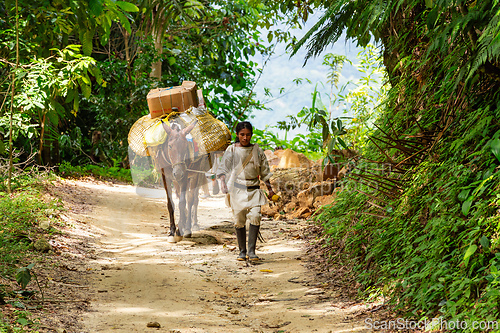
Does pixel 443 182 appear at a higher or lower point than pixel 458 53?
lower

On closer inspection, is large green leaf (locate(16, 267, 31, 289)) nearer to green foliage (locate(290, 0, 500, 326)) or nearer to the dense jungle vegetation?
the dense jungle vegetation


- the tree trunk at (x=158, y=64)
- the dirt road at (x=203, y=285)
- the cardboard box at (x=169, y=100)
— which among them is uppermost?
the tree trunk at (x=158, y=64)

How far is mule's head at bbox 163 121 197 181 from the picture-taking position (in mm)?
7207

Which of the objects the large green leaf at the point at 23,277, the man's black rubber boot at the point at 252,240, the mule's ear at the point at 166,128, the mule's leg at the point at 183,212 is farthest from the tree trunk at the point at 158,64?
the large green leaf at the point at 23,277

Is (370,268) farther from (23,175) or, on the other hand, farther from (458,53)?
(23,175)

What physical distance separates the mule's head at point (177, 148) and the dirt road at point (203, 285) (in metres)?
1.16

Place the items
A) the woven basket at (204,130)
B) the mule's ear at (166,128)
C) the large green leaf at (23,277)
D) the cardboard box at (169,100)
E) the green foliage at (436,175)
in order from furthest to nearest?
the cardboard box at (169,100) < the woven basket at (204,130) < the mule's ear at (166,128) < the large green leaf at (23,277) < the green foliage at (436,175)

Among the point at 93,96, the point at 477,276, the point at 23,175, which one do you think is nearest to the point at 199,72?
the point at 93,96

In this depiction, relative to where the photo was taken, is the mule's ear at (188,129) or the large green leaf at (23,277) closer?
the large green leaf at (23,277)

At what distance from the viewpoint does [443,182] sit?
12.4 feet

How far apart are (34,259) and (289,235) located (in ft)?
13.2

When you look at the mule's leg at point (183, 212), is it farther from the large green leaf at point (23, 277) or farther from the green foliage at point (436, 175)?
the large green leaf at point (23, 277)

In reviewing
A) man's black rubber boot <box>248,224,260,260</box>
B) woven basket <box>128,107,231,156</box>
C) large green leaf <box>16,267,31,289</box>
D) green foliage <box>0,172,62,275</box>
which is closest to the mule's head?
woven basket <box>128,107,231,156</box>

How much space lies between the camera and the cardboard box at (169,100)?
297 inches
